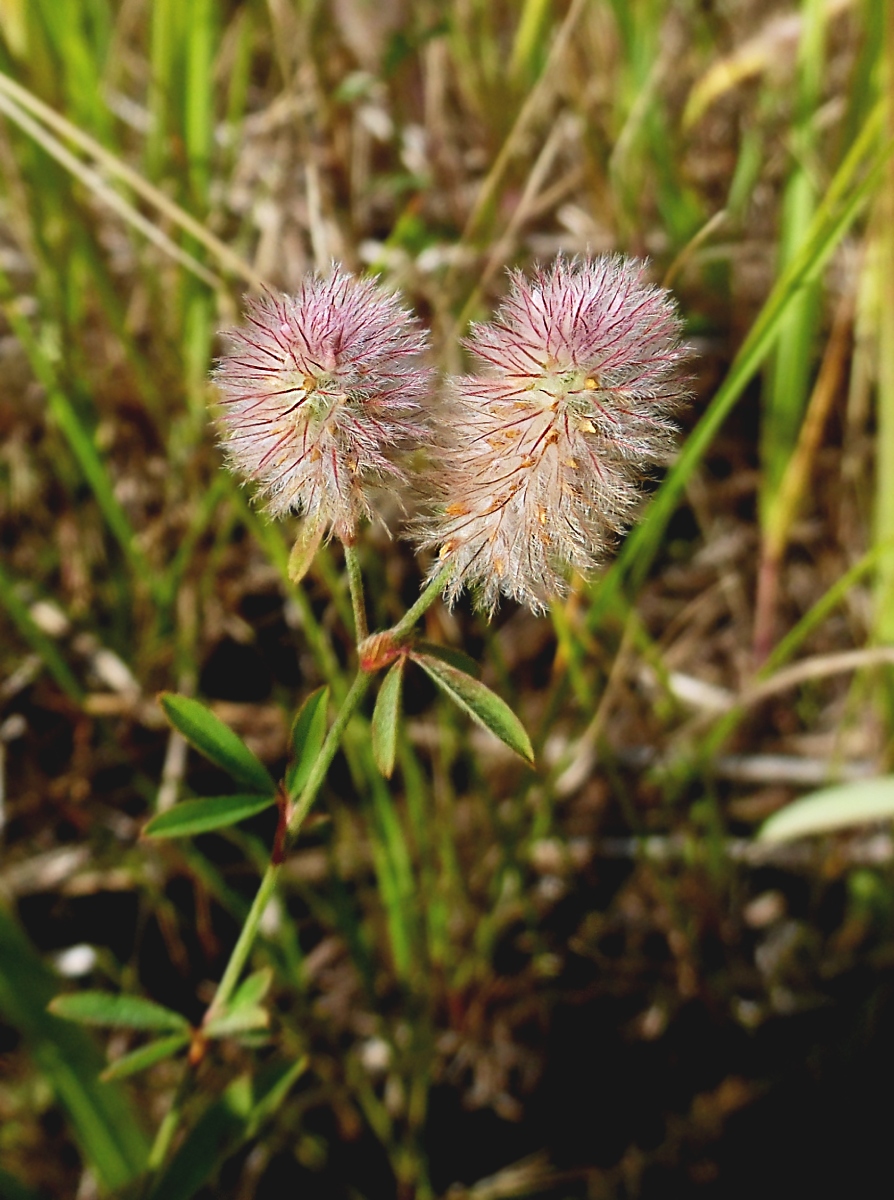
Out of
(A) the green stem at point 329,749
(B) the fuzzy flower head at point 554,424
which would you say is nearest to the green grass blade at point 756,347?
(B) the fuzzy flower head at point 554,424

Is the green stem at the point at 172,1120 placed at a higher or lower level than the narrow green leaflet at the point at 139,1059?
lower

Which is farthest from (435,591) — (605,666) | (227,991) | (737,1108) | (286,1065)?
(737,1108)

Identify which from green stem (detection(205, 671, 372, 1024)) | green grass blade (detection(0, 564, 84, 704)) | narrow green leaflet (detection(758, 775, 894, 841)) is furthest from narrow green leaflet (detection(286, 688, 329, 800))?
narrow green leaflet (detection(758, 775, 894, 841))

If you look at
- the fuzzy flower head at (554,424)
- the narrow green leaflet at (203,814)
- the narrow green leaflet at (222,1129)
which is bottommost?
the narrow green leaflet at (222,1129)

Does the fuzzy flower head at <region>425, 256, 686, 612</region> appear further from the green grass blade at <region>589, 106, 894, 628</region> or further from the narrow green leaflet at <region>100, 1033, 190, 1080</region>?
the narrow green leaflet at <region>100, 1033, 190, 1080</region>

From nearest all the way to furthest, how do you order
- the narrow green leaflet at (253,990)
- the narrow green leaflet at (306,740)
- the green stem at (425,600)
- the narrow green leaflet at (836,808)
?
the green stem at (425,600), the narrow green leaflet at (306,740), the narrow green leaflet at (253,990), the narrow green leaflet at (836,808)

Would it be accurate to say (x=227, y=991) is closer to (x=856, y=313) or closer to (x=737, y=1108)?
(x=737, y=1108)

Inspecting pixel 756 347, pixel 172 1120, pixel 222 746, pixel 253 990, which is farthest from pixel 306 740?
pixel 756 347

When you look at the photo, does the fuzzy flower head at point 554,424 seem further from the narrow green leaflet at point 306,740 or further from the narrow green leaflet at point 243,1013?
the narrow green leaflet at point 243,1013
